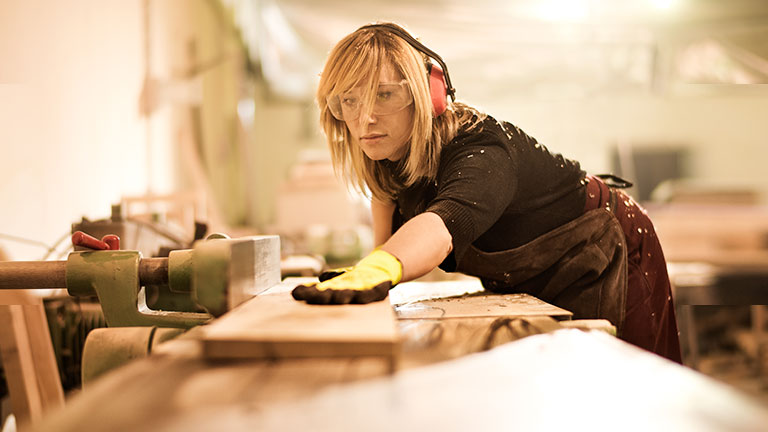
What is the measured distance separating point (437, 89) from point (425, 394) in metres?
0.73

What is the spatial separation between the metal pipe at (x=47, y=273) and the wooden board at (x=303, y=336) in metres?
0.27

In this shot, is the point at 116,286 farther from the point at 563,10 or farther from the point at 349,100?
the point at 563,10

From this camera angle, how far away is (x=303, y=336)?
59cm

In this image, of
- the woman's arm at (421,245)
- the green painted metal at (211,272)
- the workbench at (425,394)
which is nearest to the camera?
the workbench at (425,394)

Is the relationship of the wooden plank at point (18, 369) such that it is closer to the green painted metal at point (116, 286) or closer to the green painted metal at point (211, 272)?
the green painted metal at point (116, 286)

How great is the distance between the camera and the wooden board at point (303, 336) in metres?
0.59

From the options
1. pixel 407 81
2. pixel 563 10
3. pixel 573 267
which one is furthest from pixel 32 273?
pixel 563 10

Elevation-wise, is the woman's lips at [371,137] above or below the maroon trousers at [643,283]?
above

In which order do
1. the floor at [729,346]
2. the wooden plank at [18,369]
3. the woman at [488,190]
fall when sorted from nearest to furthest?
1. the woman at [488,190]
2. the wooden plank at [18,369]
3. the floor at [729,346]

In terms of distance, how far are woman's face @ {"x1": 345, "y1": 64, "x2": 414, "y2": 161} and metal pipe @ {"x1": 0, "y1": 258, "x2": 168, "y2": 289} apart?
46 centimetres

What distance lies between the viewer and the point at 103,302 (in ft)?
2.84

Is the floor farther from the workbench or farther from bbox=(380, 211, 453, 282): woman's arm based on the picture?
the workbench

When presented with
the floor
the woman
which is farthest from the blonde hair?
the floor

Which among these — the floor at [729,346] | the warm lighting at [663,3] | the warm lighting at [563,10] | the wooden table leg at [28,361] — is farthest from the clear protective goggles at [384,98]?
the warm lighting at [663,3]
